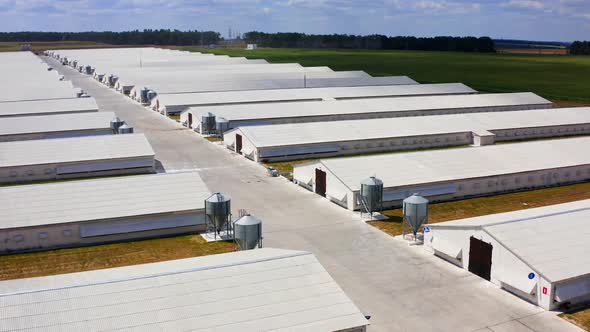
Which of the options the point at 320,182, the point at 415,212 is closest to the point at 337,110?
the point at 320,182

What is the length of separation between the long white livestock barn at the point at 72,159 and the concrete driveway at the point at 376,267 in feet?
10.1

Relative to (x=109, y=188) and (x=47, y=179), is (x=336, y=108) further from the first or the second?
(x=109, y=188)

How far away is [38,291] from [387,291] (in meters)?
14.7

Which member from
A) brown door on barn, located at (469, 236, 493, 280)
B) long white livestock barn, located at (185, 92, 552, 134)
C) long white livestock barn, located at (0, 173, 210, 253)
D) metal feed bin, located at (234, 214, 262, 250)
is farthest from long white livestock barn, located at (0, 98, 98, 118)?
brown door on barn, located at (469, 236, 493, 280)

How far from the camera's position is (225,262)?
81.4 feet

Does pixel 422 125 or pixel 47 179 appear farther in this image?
pixel 422 125

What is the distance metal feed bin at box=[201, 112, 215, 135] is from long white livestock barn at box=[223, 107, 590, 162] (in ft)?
21.8

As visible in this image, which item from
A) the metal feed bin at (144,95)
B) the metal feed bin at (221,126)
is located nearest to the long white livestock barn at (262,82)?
the metal feed bin at (144,95)

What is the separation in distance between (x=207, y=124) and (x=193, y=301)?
152 feet

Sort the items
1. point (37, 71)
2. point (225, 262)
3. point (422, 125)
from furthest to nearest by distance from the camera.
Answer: point (37, 71), point (422, 125), point (225, 262)

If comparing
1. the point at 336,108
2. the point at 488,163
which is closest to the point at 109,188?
the point at 488,163

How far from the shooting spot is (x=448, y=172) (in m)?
43.6

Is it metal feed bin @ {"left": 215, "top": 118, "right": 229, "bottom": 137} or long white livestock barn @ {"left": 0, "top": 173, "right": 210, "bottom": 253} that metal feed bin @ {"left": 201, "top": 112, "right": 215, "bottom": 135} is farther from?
long white livestock barn @ {"left": 0, "top": 173, "right": 210, "bottom": 253}

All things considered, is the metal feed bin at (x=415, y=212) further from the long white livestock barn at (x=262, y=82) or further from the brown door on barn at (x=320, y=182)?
the long white livestock barn at (x=262, y=82)
